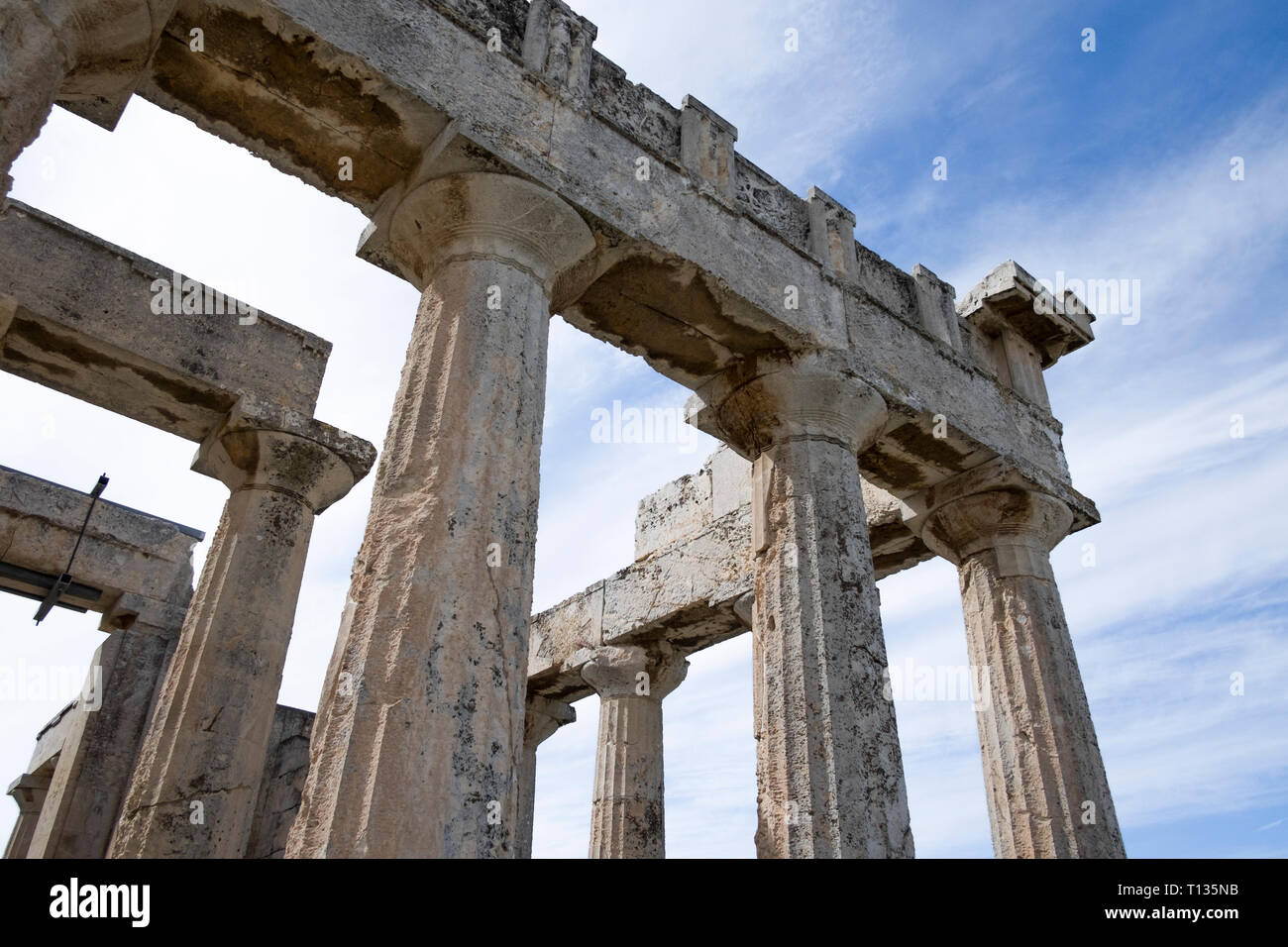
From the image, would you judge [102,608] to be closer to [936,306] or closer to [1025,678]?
[936,306]

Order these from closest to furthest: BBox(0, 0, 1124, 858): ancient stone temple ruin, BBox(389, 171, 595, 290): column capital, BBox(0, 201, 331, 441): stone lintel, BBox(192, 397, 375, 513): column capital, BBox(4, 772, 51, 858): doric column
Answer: BBox(0, 0, 1124, 858): ancient stone temple ruin < BBox(389, 171, 595, 290): column capital < BBox(0, 201, 331, 441): stone lintel < BBox(192, 397, 375, 513): column capital < BBox(4, 772, 51, 858): doric column

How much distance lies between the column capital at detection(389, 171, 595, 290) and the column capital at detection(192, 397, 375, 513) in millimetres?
2865

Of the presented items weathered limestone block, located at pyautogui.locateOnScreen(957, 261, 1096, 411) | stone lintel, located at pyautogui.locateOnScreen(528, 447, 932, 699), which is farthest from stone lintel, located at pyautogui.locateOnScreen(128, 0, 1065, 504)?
stone lintel, located at pyautogui.locateOnScreen(528, 447, 932, 699)

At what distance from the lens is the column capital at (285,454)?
778 cm

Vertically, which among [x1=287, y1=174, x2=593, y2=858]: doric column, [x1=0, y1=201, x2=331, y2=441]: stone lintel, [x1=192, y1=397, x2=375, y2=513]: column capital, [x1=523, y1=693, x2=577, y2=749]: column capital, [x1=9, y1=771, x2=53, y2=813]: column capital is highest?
[x1=0, y1=201, x2=331, y2=441]: stone lintel

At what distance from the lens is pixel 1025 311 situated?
358 inches

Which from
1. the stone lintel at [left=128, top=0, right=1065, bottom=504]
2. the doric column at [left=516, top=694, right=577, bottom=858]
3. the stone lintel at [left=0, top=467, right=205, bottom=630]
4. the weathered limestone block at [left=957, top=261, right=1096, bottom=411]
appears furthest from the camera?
the doric column at [left=516, top=694, right=577, bottom=858]

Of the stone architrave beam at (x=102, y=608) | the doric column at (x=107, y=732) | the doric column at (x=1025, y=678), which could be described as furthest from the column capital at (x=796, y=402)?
the stone architrave beam at (x=102, y=608)

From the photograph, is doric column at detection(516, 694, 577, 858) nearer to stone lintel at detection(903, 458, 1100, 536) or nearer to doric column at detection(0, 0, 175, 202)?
stone lintel at detection(903, 458, 1100, 536)

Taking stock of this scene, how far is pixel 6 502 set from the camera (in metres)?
10.6

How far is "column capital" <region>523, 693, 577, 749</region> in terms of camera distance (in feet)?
39.8

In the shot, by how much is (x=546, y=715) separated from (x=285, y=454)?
575cm
